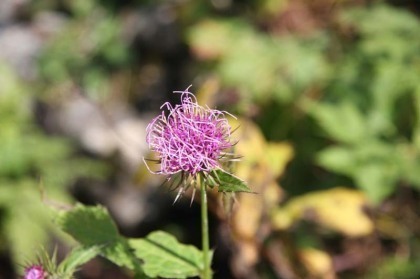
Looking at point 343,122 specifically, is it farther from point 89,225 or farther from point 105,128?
point 105,128

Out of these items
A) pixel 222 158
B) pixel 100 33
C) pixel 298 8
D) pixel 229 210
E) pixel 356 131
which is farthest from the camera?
pixel 100 33

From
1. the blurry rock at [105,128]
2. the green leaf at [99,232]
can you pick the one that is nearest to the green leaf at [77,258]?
the green leaf at [99,232]

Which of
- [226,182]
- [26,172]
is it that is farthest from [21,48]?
[226,182]

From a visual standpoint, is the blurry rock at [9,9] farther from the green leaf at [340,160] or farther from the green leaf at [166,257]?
the green leaf at [166,257]

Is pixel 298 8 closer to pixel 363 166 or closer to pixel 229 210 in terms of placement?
pixel 363 166

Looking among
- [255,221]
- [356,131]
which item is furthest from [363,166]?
[255,221]

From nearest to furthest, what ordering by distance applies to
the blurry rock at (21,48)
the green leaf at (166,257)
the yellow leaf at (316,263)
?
the green leaf at (166,257)
the yellow leaf at (316,263)
the blurry rock at (21,48)

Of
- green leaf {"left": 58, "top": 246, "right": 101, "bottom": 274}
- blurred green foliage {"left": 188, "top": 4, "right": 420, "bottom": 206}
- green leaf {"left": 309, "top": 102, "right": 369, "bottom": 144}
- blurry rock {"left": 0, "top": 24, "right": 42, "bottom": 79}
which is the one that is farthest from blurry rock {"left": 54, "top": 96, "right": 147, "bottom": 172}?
green leaf {"left": 58, "top": 246, "right": 101, "bottom": 274}
